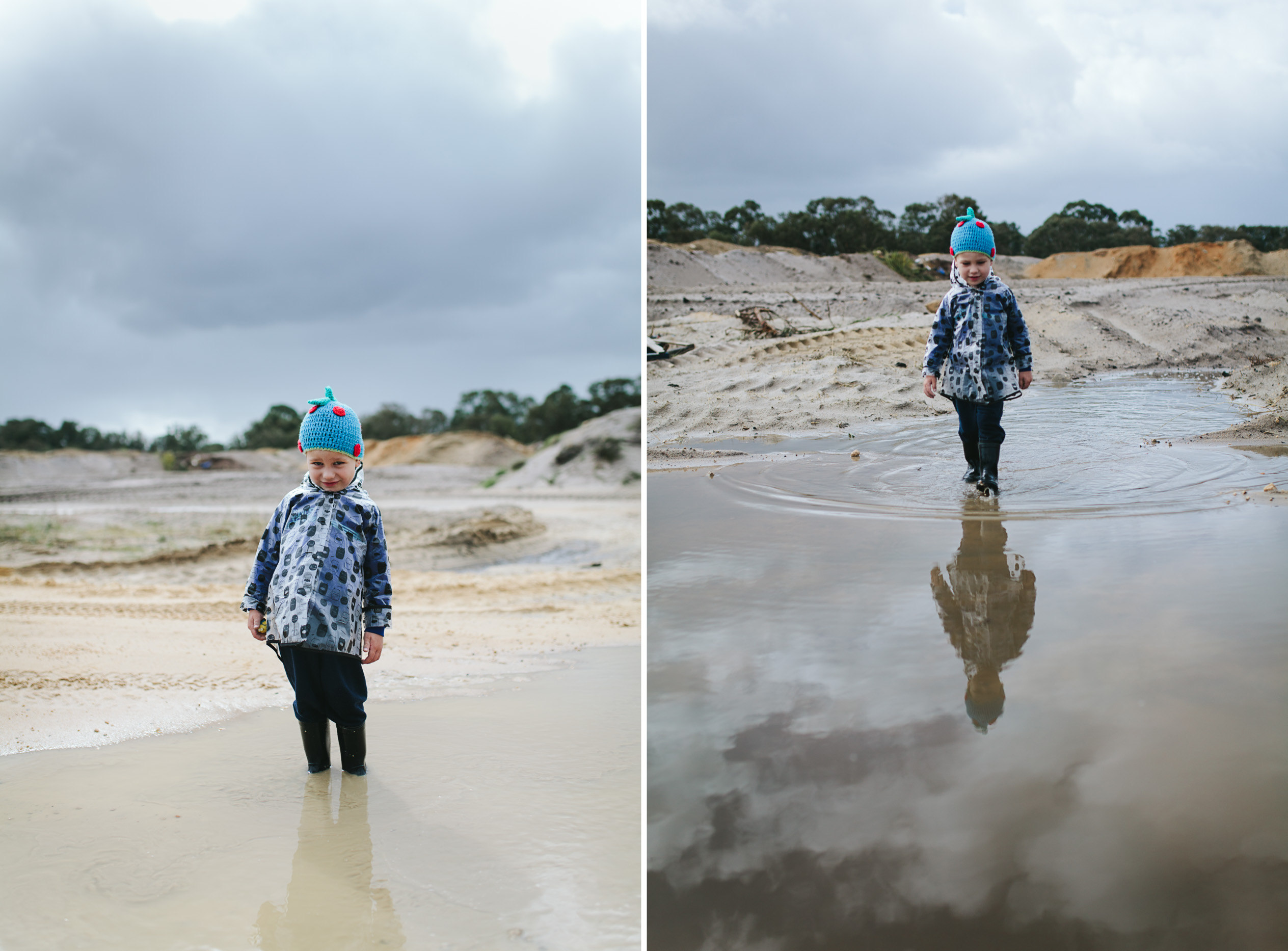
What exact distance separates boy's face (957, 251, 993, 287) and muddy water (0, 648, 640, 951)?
7.93 feet

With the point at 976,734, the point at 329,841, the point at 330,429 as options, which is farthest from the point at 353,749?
the point at 976,734

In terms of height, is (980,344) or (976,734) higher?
(980,344)

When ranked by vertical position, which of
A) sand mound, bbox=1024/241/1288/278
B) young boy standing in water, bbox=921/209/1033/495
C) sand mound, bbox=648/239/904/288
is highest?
sand mound, bbox=1024/241/1288/278

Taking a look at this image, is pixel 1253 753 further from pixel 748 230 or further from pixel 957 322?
pixel 748 230

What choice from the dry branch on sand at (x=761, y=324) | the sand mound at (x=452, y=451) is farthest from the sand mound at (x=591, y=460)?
the dry branch on sand at (x=761, y=324)

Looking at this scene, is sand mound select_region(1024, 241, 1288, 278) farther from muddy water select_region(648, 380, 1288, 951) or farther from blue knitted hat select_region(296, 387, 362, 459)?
blue knitted hat select_region(296, 387, 362, 459)

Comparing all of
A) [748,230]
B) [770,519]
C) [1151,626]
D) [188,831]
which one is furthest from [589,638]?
[748,230]

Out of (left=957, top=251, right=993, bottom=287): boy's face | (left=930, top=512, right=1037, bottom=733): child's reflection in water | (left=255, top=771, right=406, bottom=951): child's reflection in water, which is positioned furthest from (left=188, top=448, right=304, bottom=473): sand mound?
(left=930, top=512, right=1037, bottom=733): child's reflection in water

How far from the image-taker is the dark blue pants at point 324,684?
2.33 meters

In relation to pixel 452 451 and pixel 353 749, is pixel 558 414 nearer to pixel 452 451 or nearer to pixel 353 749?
pixel 452 451

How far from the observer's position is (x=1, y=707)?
297 cm

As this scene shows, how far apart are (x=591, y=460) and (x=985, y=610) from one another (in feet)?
53.2

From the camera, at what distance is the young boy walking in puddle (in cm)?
228

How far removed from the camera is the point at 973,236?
12.5 feet
